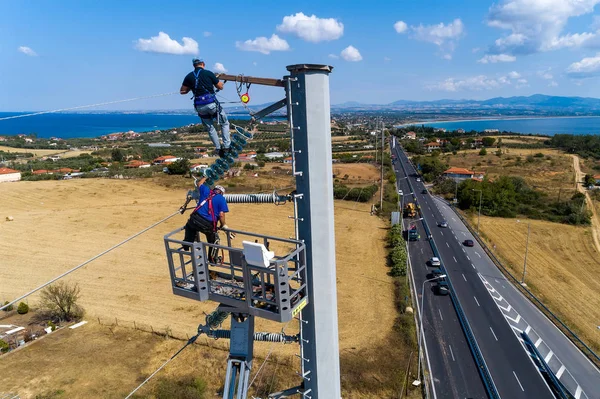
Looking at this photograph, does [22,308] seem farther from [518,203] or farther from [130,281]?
[518,203]

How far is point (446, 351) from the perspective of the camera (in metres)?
26.8

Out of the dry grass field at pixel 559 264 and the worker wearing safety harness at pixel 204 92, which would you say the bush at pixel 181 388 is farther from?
the dry grass field at pixel 559 264

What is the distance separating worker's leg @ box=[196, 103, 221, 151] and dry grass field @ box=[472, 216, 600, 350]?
107ft

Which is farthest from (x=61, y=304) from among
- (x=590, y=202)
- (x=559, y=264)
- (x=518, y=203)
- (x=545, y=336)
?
(x=590, y=202)

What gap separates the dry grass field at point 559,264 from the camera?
3223cm

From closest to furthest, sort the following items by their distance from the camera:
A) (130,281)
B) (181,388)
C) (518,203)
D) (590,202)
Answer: (181,388) → (130,281) → (518,203) → (590,202)

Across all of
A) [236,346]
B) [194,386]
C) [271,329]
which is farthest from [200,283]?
[271,329]

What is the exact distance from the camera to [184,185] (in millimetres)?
75375

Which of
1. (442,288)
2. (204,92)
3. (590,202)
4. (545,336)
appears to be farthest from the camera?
(590,202)

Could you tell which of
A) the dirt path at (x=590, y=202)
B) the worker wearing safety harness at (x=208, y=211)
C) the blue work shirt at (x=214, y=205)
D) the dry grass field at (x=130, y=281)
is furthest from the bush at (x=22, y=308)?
the dirt path at (x=590, y=202)

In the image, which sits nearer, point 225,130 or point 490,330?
point 225,130

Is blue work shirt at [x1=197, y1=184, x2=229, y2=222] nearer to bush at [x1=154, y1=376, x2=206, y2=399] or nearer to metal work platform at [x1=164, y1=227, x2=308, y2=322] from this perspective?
metal work platform at [x1=164, y1=227, x2=308, y2=322]

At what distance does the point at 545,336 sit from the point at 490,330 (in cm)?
394

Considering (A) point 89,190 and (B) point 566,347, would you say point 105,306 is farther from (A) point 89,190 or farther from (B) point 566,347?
(A) point 89,190
